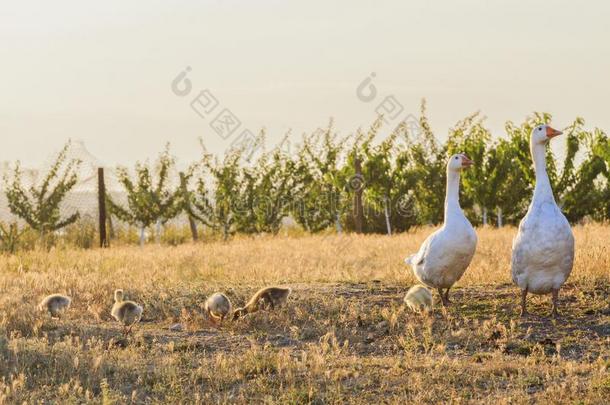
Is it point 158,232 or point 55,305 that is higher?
point 158,232

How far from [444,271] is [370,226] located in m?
20.2

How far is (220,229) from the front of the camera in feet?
98.8

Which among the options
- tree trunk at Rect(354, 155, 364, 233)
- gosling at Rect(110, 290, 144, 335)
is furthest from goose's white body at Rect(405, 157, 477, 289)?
tree trunk at Rect(354, 155, 364, 233)

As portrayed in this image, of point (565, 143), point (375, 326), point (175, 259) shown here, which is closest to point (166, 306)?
point (375, 326)

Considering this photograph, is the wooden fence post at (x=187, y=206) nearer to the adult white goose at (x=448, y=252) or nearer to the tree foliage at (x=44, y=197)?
the tree foliage at (x=44, y=197)

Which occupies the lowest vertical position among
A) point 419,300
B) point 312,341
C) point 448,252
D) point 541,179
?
point 312,341

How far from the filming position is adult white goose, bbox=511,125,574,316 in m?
9.48

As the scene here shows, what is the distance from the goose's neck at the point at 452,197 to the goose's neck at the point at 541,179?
106 centimetres

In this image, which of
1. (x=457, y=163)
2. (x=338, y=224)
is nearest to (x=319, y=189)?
(x=338, y=224)

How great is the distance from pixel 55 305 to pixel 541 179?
6347 millimetres

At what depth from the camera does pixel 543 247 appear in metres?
9.46

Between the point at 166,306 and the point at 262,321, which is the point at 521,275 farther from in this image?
the point at 166,306

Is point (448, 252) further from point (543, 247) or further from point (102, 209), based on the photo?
point (102, 209)

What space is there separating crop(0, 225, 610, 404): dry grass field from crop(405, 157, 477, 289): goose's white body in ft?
1.43
